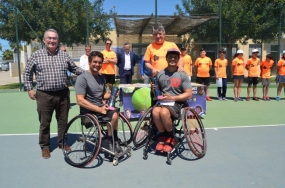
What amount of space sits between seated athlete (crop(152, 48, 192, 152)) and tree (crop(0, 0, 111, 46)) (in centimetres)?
901

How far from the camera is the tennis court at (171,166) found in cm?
298

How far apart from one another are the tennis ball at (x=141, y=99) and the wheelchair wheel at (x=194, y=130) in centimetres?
143

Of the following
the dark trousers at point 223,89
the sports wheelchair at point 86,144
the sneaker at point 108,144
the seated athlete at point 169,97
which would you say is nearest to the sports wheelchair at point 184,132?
the seated athlete at point 169,97

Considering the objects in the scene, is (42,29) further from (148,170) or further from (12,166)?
(148,170)

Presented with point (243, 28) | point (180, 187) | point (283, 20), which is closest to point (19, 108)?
point (180, 187)

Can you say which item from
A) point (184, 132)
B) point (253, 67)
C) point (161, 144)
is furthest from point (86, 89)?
point (253, 67)

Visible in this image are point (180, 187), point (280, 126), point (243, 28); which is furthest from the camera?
point (243, 28)

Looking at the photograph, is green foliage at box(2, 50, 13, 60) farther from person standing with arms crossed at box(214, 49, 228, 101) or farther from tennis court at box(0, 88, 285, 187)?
tennis court at box(0, 88, 285, 187)

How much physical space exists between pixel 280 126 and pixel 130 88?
298 cm

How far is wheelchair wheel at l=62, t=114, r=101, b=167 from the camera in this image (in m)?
3.24

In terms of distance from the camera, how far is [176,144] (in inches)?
144

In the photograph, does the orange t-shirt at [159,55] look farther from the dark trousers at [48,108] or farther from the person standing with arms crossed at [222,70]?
the person standing with arms crossed at [222,70]

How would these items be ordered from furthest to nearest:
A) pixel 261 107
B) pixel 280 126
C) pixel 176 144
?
1. pixel 261 107
2. pixel 280 126
3. pixel 176 144

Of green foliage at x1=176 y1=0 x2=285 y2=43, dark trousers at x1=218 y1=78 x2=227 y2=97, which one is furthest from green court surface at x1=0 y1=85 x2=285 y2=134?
green foliage at x1=176 y1=0 x2=285 y2=43
